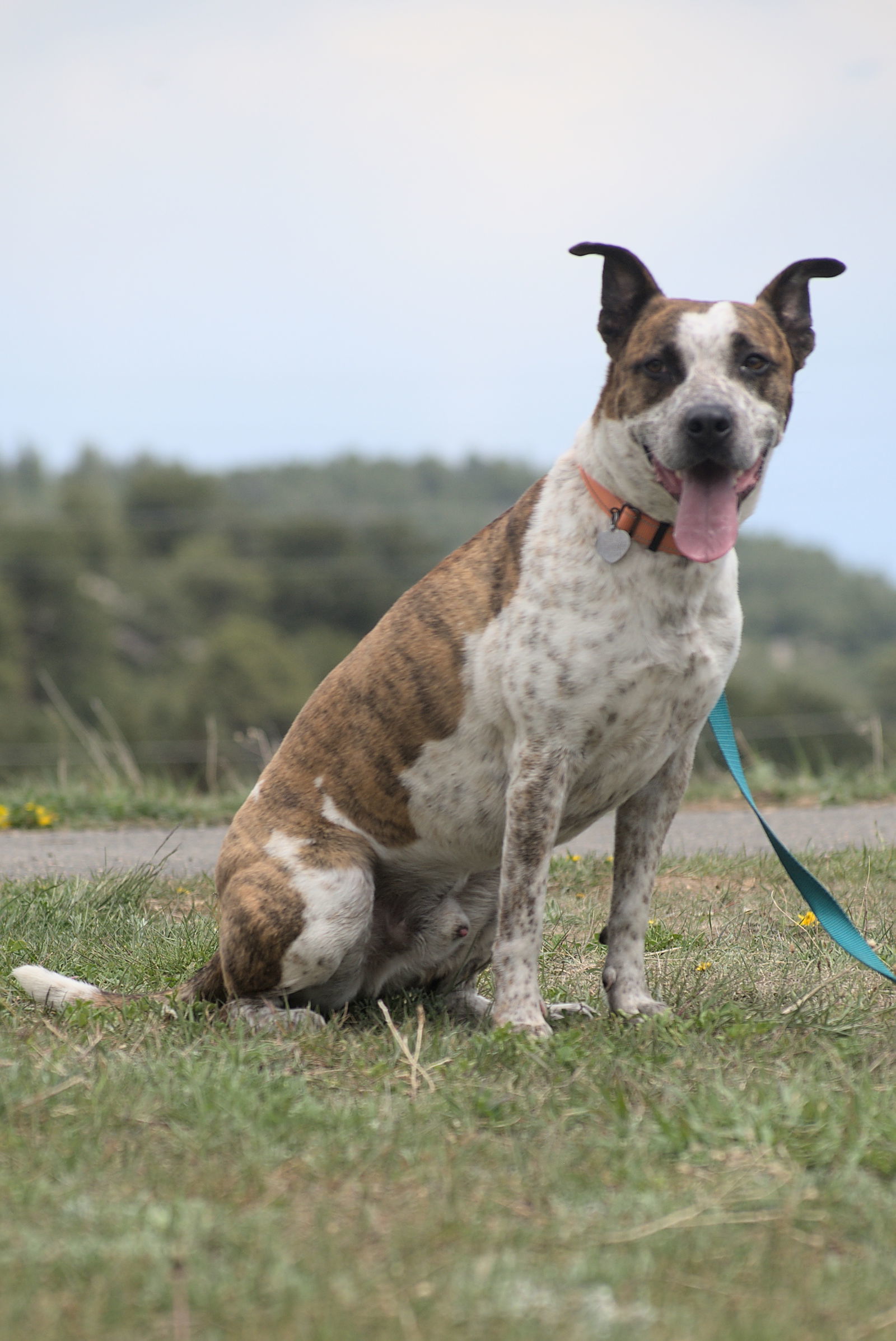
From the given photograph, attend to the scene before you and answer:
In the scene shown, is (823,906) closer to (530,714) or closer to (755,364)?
(530,714)

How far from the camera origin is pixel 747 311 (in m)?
3.37

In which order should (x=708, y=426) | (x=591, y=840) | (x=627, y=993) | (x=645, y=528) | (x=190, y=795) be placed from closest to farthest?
(x=708, y=426) < (x=645, y=528) < (x=627, y=993) < (x=591, y=840) < (x=190, y=795)

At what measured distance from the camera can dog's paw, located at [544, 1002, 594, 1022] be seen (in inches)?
147

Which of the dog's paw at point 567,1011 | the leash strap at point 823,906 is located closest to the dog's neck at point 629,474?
the leash strap at point 823,906

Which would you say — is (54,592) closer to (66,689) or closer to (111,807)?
(66,689)

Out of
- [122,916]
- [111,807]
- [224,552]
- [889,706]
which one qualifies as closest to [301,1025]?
[122,916]

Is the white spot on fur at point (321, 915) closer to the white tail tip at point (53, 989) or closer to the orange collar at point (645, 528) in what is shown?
the white tail tip at point (53, 989)

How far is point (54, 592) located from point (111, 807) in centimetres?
6327

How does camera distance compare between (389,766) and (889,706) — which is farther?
(889,706)

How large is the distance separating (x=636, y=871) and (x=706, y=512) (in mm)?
1088

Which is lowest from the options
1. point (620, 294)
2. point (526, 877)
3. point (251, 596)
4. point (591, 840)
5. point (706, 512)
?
point (251, 596)

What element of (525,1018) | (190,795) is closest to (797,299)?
(525,1018)

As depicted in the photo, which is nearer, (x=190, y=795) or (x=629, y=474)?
(x=629, y=474)

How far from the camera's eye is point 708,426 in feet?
10.4
